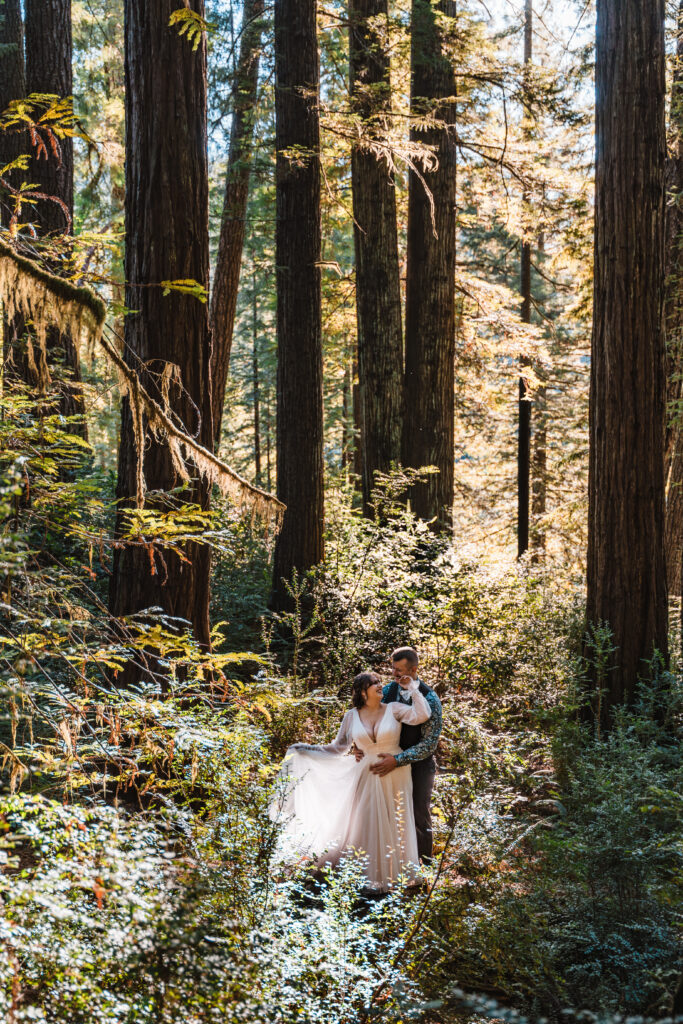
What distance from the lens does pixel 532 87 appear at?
38.2 feet

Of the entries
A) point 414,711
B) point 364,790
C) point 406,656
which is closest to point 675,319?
point 406,656

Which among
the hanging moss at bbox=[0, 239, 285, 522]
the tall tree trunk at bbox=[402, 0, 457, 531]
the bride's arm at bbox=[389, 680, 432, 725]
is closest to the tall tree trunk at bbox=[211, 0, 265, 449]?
the tall tree trunk at bbox=[402, 0, 457, 531]

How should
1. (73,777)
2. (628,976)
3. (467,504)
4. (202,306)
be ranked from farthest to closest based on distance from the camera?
(467,504), (202,306), (628,976), (73,777)

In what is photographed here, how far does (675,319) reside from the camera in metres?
12.3

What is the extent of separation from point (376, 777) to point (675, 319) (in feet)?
30.3

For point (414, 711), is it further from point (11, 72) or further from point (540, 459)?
point (540, 459)

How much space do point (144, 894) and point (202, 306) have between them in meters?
4.15

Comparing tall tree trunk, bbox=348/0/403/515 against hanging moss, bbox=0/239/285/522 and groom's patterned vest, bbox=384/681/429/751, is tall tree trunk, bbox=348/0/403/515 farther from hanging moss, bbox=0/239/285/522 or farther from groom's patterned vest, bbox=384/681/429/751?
hanging moss, bbox=0/239/285/522

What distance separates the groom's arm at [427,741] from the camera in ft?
20.0

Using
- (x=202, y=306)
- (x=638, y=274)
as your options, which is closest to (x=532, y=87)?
(x=638, y=274)

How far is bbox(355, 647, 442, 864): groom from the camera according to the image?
6113mm

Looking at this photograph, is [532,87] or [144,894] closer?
[144,894]

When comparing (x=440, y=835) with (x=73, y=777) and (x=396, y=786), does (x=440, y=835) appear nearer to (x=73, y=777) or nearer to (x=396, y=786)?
(x=396, y=786)

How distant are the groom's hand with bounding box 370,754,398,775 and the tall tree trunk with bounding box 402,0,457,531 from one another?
5.93 meters
